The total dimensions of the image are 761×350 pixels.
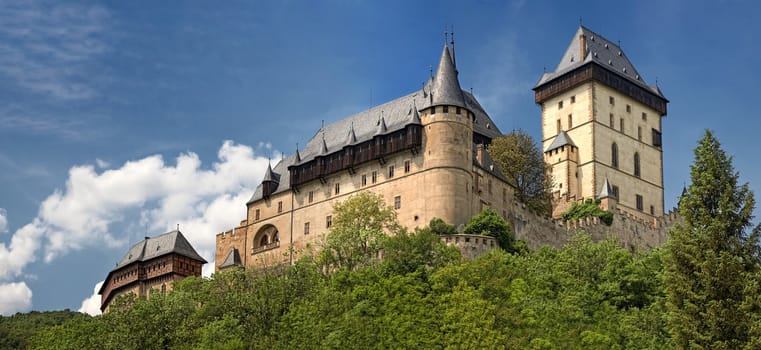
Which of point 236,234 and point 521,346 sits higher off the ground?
point 236,234

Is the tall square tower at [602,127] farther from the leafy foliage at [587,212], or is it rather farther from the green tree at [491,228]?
the green tree at [491,228]

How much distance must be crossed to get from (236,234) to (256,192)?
3.30 metres

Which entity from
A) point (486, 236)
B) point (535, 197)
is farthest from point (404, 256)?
point (535, 197)

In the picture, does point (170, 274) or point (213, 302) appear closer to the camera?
point (213, 302)

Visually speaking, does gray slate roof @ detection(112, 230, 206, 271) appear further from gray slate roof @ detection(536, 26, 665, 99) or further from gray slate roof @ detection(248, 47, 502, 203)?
gray slate roof @ detection(536, 26, 665, 99)

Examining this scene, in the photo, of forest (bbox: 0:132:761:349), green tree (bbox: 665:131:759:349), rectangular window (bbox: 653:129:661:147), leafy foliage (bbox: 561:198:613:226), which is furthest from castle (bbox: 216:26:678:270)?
green tree (bbox: 665:131:759:349)

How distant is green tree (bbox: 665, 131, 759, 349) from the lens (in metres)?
37.8

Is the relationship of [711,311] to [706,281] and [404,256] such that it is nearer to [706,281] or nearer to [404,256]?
[706,281]

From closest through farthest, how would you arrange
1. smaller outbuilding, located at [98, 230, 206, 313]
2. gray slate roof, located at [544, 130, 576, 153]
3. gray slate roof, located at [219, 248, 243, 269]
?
gray slate roof, located at [219, 248, 243, 269]
smaller outbuilding, located at [98, 230, 206, 313]
gray slate roof, located at [544, 130, 576, 153]

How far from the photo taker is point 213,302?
59938mm

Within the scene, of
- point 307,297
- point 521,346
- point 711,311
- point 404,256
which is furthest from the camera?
point 404,256

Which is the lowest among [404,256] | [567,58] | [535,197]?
[404,256]

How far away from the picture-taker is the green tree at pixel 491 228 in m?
66.6

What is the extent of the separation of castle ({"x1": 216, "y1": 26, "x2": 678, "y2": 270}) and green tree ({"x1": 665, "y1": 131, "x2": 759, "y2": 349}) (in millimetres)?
26118
